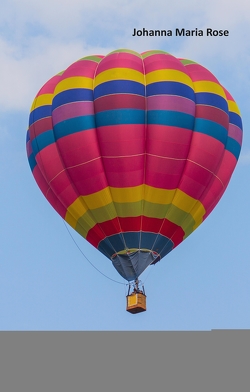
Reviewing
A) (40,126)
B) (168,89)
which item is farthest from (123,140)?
(40,126)

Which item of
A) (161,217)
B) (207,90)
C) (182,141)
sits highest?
(207,90)

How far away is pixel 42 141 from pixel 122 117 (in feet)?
8.14

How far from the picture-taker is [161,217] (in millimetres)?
23703

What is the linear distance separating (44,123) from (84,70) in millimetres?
1749

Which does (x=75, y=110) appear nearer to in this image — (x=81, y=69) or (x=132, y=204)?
(x=81, y=69)

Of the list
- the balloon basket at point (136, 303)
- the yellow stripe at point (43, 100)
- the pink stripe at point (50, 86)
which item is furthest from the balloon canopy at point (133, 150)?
the balloon basket at point (136, 303)

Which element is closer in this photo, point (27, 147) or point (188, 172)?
point (188, 172)

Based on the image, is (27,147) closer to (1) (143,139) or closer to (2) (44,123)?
(2) (44,123)

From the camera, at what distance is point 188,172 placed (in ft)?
77.4

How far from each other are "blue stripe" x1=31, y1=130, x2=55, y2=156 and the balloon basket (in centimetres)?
457

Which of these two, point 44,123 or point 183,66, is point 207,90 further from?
point 44,123

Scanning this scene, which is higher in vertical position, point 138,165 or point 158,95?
point 158,95

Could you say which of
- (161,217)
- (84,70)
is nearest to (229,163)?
(161,217)

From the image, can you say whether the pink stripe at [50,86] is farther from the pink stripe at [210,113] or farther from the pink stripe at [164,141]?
the pink stripe at [210,113]
